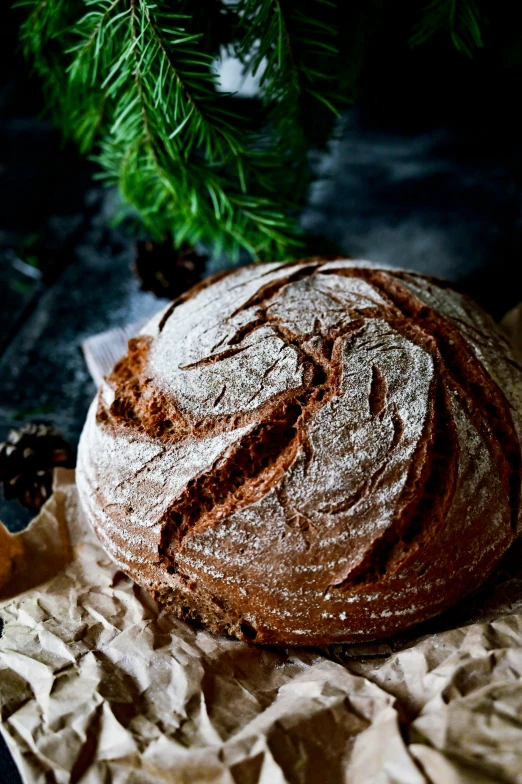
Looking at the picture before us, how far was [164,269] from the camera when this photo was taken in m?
1.76

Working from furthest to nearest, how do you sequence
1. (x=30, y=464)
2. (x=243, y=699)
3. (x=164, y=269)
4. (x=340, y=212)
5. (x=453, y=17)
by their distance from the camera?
(x=340, y=212) < (x=164, y=269) < (x=30, y=464) < (x=453, y=17) < (x=243, y=699)

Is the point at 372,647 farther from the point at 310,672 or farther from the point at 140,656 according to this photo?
the point at 140,656

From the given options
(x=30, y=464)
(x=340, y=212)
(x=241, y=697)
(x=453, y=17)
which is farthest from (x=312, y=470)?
(x=340, y=212)

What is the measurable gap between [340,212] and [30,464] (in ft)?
3.49

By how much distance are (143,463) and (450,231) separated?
1091 millimetres

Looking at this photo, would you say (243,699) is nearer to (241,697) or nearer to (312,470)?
(241,697)

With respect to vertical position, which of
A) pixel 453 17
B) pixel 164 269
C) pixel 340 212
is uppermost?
pixel 453 17

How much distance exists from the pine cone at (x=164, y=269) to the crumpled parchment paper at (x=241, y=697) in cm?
80

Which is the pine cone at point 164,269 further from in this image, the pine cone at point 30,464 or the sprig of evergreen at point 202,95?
the pine cone at point 30,464

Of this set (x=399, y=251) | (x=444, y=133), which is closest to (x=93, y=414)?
(x=399, y=251)

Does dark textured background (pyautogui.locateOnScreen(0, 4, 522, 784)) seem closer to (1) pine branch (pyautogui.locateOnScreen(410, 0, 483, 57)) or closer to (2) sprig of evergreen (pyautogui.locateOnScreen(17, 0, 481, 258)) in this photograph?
(2) sprig of evergreen (pyautogui.locateOnScreen(17, 0, 481, 258))

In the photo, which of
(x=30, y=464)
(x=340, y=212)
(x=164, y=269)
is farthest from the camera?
(x=340, y=212)

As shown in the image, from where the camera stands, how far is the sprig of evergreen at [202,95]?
1190 millimetres

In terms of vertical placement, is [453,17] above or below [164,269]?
above
